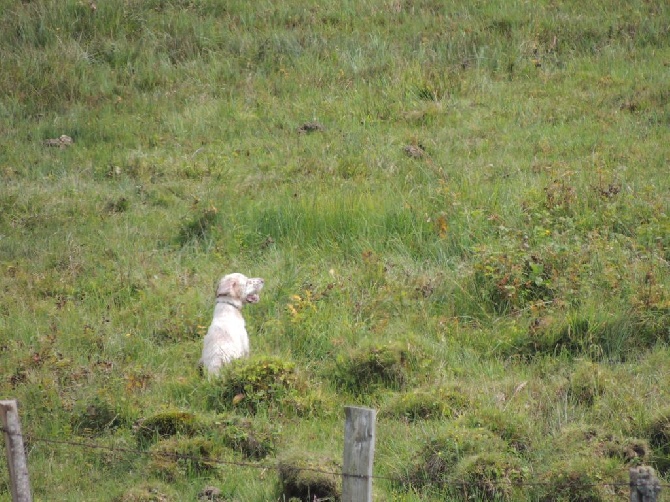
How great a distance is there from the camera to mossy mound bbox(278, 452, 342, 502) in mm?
6340

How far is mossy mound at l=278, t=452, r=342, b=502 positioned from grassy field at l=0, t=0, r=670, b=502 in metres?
0.02

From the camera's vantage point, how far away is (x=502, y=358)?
28.1ft

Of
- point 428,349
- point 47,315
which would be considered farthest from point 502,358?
point 47,315

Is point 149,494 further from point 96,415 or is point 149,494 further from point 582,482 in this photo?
point 582,482

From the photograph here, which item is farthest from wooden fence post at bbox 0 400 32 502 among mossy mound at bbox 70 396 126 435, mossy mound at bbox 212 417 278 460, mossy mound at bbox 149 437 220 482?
mossy mound at bbox 70 396 126 435

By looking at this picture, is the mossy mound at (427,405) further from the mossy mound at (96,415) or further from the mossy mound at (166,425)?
the mossy mound at (96,415)

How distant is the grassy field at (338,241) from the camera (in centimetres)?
708

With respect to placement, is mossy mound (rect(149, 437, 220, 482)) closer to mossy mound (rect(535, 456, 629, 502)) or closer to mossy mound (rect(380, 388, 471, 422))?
mossy mound (rect(380, 388, 471, 422))

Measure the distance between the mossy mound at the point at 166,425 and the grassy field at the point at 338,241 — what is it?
15 mm

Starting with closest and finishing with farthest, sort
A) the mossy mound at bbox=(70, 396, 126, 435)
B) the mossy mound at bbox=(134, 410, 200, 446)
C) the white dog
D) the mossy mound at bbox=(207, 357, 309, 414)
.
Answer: the mossy mound at bbox=(134, 410, 200, 446) → the mossy mound at bbox=(70, 396, 126, 435) → the mossy mound at bbox=(207, 357, 309, 414) → the white dog

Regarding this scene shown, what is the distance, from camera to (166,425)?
7.40 m

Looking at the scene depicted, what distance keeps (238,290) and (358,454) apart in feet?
14.0

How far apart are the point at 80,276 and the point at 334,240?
278 centimetres

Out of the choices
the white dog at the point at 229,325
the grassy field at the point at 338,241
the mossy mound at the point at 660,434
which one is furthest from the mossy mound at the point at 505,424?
the white dog at the point at 229,325
